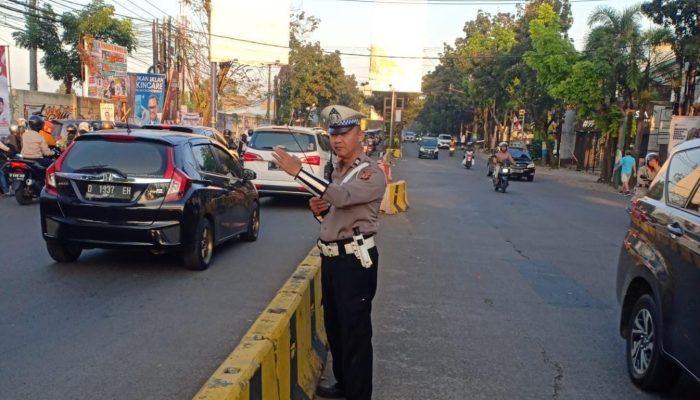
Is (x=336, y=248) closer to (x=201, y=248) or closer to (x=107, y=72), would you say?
(x=201, y=248)

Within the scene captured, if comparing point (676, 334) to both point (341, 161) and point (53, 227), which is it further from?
point (53, 227)

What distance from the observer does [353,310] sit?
3771 millimetres

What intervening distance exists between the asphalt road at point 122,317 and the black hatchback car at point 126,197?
439mm

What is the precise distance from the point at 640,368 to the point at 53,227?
19.9 ft

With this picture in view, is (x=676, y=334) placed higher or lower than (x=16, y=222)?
higher

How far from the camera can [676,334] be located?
4.07 meters

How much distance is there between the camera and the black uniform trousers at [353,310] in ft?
12.4

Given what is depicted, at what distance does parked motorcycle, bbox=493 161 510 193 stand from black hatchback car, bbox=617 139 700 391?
1670 cm

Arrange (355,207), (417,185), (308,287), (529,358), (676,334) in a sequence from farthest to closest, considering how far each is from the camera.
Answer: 1. (417,185)
2. (529,358)
3. (308,287)
4. (676,334)
5. (355,207)

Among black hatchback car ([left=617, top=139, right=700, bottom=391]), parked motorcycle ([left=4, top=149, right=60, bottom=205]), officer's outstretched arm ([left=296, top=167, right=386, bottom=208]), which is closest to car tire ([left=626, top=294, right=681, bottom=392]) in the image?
black hatchback car ([left=617, top=139, right=700, bottom=391])

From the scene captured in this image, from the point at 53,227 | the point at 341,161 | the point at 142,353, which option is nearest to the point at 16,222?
the point at 53,227

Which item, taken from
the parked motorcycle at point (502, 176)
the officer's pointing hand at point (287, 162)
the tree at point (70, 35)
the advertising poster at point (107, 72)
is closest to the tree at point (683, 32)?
the parked motorcycle at point (502, 176)

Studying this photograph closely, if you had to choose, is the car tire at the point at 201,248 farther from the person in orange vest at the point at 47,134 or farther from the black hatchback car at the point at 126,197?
the person in orange vest at the point at 47,134

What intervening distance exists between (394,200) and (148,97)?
53.9 ft
